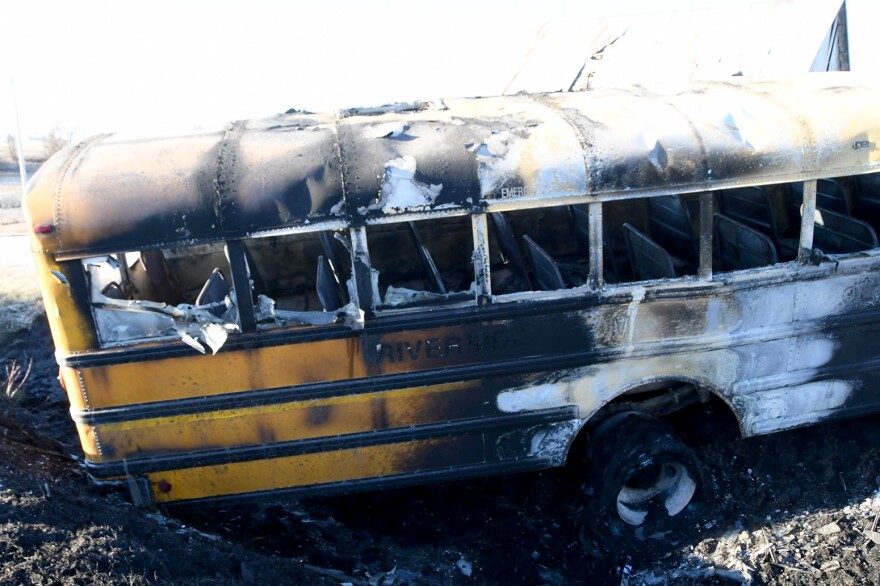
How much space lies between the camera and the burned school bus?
3.27 metres

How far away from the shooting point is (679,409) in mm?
4277

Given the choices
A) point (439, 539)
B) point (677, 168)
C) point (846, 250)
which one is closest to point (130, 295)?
point (439, 539)

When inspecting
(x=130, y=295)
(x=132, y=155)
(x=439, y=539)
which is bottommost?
(x=439, y=539)

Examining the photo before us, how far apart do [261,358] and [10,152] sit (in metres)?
23.0

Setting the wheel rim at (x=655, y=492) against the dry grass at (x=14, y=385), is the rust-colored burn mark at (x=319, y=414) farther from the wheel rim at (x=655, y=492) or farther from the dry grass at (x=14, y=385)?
the dry grass at (x=14, y=385)

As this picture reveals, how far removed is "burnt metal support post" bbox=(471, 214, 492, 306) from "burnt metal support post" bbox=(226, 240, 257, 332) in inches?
45.0

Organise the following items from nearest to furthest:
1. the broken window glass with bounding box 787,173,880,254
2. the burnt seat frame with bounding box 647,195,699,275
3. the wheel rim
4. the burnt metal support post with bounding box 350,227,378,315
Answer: the burnt metal support post with bounding box 350,227,378,315, the wheel rim, the broken window glass with bounding box 787,173,880,254, the burnt seat frame with bounding box 647,195,699,275

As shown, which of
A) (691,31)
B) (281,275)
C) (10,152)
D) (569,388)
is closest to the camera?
(569,388)

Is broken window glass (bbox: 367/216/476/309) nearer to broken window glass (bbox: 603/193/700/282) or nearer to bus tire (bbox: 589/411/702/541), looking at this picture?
broken window glass (bbox: 603/193/700/282)

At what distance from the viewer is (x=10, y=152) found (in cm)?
2167

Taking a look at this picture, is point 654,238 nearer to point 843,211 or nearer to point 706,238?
point 843,211

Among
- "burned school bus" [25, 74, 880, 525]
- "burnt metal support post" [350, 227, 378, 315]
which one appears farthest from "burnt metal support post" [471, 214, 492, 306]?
"burnt metal support post" [350, 227, 378, 315]

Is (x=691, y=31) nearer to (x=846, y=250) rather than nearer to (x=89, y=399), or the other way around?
(x=846, y=250)

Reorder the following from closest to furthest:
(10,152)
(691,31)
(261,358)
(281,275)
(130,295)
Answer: (261,358) < (130,295) < (281,275) < (691,31) < (10,152)
